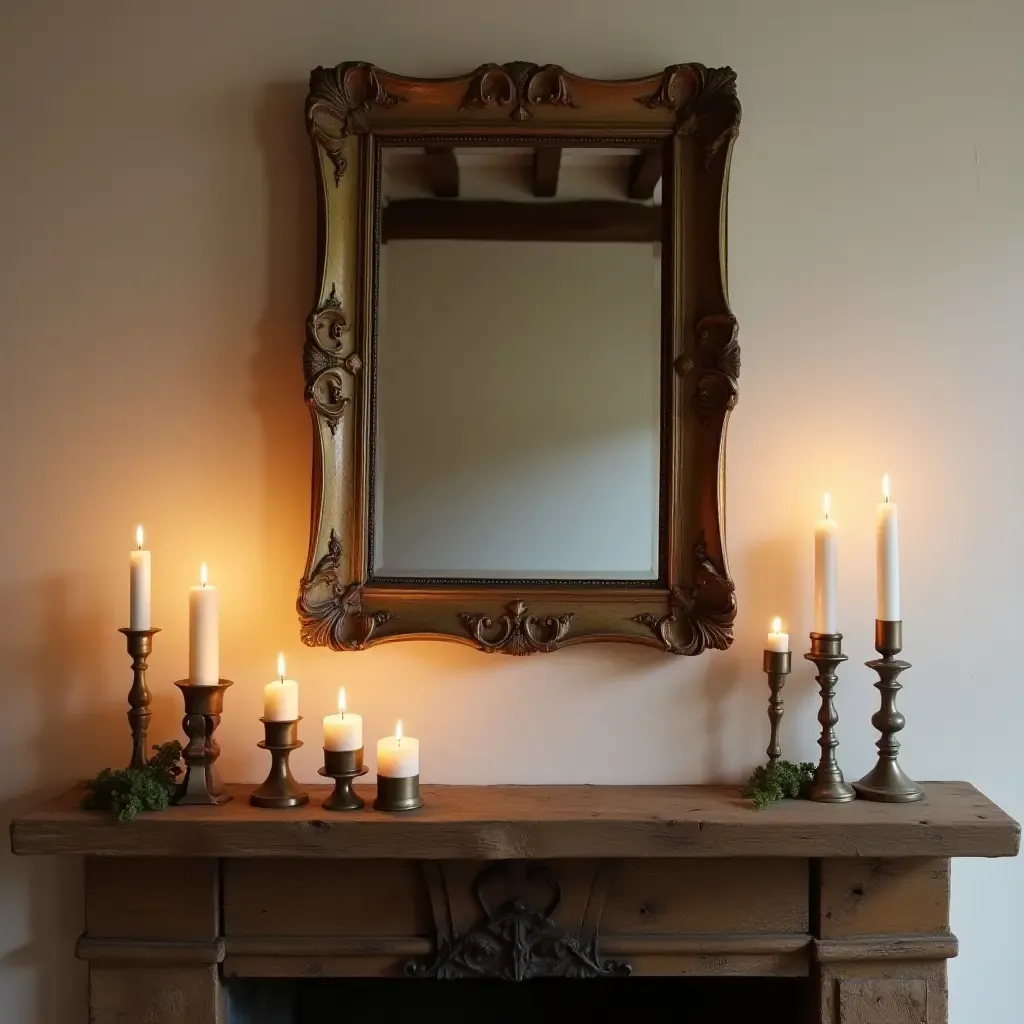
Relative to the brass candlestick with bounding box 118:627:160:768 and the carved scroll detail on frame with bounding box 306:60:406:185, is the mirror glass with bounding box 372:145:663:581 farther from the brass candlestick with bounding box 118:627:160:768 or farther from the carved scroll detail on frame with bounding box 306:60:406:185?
the brass candlestick with bounding box 118:627:160:768

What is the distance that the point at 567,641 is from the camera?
5.18ft

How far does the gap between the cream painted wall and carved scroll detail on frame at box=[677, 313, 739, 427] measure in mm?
82

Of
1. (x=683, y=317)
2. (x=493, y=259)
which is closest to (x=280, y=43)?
(x=493, y=259)

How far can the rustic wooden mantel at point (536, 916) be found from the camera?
1488 mm

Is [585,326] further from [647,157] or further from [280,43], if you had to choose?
[280,43]

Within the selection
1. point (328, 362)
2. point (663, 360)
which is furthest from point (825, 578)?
point (328, 362)

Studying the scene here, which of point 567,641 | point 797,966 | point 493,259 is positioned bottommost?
point 797,966

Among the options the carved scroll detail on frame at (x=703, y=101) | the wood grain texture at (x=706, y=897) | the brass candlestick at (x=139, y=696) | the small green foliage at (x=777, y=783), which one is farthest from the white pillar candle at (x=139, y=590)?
the carved scroll detail on frame at (x=703, y=101)

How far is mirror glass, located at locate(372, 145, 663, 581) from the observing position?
1604mm

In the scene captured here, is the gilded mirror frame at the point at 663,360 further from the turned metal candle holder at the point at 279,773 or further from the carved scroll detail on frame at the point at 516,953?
the carved scroll detail on frame at the point at 516,953

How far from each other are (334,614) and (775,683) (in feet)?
2.22

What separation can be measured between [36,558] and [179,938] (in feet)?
2.04

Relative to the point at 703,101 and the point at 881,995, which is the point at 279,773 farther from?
the point at 703,101

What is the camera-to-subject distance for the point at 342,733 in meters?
1.48
